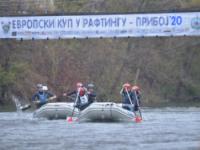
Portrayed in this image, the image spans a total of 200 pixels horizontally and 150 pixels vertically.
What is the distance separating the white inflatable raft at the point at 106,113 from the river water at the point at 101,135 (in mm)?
489

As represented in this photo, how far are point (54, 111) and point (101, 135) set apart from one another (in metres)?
9.53

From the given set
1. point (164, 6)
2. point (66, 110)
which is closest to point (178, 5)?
point (164, 6)

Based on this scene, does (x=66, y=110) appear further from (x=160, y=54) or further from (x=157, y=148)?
(x=160, y=54)

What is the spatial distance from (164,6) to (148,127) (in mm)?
38255

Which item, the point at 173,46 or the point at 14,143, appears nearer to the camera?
the point at 14,143

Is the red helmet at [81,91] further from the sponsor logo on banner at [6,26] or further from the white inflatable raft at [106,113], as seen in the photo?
the sponsor logo on banner at [6,26]

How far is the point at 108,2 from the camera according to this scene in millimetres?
70875

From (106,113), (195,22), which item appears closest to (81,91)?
(106,113)

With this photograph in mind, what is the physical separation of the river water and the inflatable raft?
1.25ft

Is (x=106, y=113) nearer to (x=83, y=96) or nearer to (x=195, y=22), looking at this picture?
(x=83, y=96)

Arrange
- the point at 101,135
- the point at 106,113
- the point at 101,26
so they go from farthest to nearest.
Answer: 1. the point at 101,26
2. the point at 106,113
3. the point at 101,135

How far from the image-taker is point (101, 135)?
2942cm

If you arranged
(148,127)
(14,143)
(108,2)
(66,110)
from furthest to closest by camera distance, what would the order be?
(108,2) → (66,110) → (148,127) → (14,143)

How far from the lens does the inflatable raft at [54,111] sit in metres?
38.7
